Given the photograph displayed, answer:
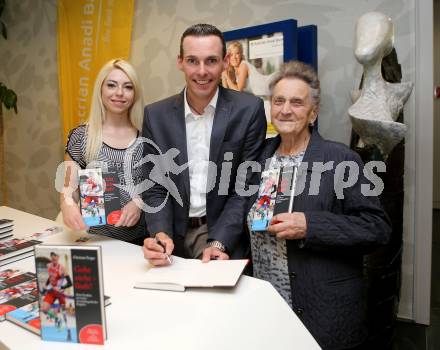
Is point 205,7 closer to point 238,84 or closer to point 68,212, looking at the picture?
point 238,84

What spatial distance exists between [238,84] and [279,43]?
0.42m

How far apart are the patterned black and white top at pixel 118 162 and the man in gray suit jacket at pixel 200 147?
13cm

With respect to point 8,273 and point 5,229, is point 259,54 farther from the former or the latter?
point 8,273

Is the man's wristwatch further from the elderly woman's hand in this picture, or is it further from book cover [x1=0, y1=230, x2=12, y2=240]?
book cover [x1=0, y1=230, x2=12, y2=240]

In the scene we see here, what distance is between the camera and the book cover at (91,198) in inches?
66.1

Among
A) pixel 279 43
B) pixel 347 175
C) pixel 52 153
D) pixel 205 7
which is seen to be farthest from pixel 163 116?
pixel 52 153

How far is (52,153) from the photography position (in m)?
4.54

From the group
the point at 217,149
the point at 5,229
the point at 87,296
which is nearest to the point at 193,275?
the point at 87,296

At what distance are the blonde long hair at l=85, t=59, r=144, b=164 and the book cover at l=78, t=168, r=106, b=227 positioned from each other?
37 centimetres

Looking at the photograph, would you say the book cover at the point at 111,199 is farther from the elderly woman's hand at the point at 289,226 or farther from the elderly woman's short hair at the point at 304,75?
the elderly woman's short hair at the point at 304,75

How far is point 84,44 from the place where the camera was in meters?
3.91

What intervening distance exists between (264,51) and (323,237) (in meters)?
1.55

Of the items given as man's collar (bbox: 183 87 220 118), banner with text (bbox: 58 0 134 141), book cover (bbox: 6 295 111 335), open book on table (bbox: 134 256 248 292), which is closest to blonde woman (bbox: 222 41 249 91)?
man's collar (bbox: 183 87 220 118)

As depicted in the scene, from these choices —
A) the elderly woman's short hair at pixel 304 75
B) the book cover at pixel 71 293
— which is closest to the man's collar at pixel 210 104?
the elderly woman's short hair at pixel 304 75
